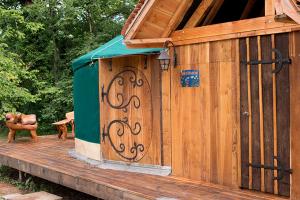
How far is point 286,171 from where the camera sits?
4.01m

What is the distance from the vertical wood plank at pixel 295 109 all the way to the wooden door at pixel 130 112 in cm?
194

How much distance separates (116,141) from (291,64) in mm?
2886

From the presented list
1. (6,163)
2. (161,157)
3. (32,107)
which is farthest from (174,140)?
(32,107)

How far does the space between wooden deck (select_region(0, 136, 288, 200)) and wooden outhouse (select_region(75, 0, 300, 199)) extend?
23 cm

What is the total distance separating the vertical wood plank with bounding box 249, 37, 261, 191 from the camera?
4266mm

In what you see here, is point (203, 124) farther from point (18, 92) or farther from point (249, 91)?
point (18, 92)

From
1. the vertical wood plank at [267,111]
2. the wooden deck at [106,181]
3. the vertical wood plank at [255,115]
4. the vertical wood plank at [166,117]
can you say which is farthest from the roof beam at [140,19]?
the wooden deck at [106,181]

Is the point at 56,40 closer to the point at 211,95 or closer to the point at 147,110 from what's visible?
the point at 147,110

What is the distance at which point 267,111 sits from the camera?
164 inches

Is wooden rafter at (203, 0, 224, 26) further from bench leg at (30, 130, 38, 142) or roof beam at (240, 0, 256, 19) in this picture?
bench leg at (30, 130, 38, 142)

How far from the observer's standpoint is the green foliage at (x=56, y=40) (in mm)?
12039

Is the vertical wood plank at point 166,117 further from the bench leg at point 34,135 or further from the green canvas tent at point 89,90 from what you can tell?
the bench leg at point 34,135

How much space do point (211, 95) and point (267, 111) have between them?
2.56 ft

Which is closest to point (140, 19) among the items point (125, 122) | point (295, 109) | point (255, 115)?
point (125, 122)
